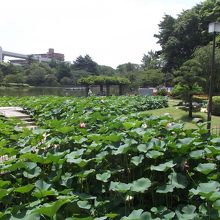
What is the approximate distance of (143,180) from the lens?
10.2ft

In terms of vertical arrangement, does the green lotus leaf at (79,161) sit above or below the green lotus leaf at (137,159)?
below

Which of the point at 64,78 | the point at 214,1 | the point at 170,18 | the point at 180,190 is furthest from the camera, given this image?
the point at 64,78

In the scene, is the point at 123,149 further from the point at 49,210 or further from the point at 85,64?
the point at 85,64

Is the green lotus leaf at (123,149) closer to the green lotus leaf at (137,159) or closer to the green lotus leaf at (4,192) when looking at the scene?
the green lotus leaf at (137,159)

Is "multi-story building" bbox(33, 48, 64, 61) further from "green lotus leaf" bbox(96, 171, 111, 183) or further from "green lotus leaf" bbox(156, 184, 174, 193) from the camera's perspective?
"green lotus leaf" bbox(156, 184, 174, 193)

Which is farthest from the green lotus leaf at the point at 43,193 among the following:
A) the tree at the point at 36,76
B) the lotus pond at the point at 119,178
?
the tree at the point at 36,76

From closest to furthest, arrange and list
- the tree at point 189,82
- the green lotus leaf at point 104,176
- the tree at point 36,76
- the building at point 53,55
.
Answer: the green lotus leaf at point 104,176
the tree at point 189,82
the tree at point 36,76
the building at point 53,55

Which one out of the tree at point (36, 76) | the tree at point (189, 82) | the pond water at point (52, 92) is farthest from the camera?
the tree at point (36, 76)

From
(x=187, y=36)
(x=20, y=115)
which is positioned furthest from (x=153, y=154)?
(x=187, y=36)

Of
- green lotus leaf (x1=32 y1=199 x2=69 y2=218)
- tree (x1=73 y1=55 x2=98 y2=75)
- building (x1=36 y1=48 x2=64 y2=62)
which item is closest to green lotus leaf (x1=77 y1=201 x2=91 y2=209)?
green lotus leaf (x1=32 y1=199 x2=69 y2=218)

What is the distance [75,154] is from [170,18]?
43143mm

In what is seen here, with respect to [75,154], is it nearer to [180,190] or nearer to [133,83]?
[180,190]

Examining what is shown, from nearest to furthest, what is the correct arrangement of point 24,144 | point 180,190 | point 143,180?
point 143,180, point 180,190, point 24,144

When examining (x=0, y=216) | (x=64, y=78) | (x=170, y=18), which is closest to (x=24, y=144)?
(x=0, y=216)
